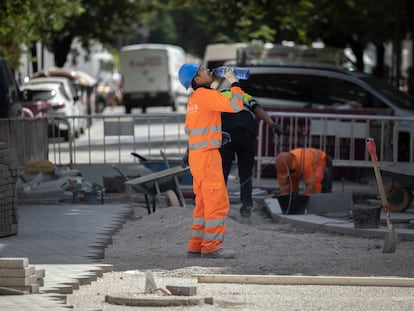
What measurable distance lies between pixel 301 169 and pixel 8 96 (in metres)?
6.50

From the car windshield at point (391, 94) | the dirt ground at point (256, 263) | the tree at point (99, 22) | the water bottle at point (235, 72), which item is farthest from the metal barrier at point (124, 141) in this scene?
the tree at point (99, 22)

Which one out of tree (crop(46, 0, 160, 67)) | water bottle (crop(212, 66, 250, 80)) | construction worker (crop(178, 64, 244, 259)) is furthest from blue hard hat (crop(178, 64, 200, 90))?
tree (crop(46, 0, 160, 67))

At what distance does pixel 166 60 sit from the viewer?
5547 cm

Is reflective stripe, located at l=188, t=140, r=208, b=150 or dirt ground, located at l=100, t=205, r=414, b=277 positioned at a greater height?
reflective stripe, located at l=188, t=140, r=208, b=150

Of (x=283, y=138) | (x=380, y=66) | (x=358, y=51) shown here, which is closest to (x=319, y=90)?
(x=283, y=138)

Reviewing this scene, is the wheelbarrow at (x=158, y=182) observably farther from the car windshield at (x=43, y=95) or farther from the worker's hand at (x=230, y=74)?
the car windshield at (x=43, y=95)

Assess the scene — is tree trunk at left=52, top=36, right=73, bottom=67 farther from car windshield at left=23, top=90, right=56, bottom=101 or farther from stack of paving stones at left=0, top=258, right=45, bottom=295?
stack of paving stones at left=0, top=258, right=45, bottom=295

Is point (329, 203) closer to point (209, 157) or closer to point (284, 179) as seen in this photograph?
point (284, 179)

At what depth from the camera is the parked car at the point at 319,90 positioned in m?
21.4

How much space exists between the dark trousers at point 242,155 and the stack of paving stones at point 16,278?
222 inches

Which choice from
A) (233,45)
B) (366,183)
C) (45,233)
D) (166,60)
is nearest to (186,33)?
(166,60)

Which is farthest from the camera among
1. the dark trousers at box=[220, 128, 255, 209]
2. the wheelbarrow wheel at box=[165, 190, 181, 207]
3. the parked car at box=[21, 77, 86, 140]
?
the parked car at box=[21, 77, 86, 140]

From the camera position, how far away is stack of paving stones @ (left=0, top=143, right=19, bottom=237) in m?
12.7

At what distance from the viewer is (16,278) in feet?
30.4
